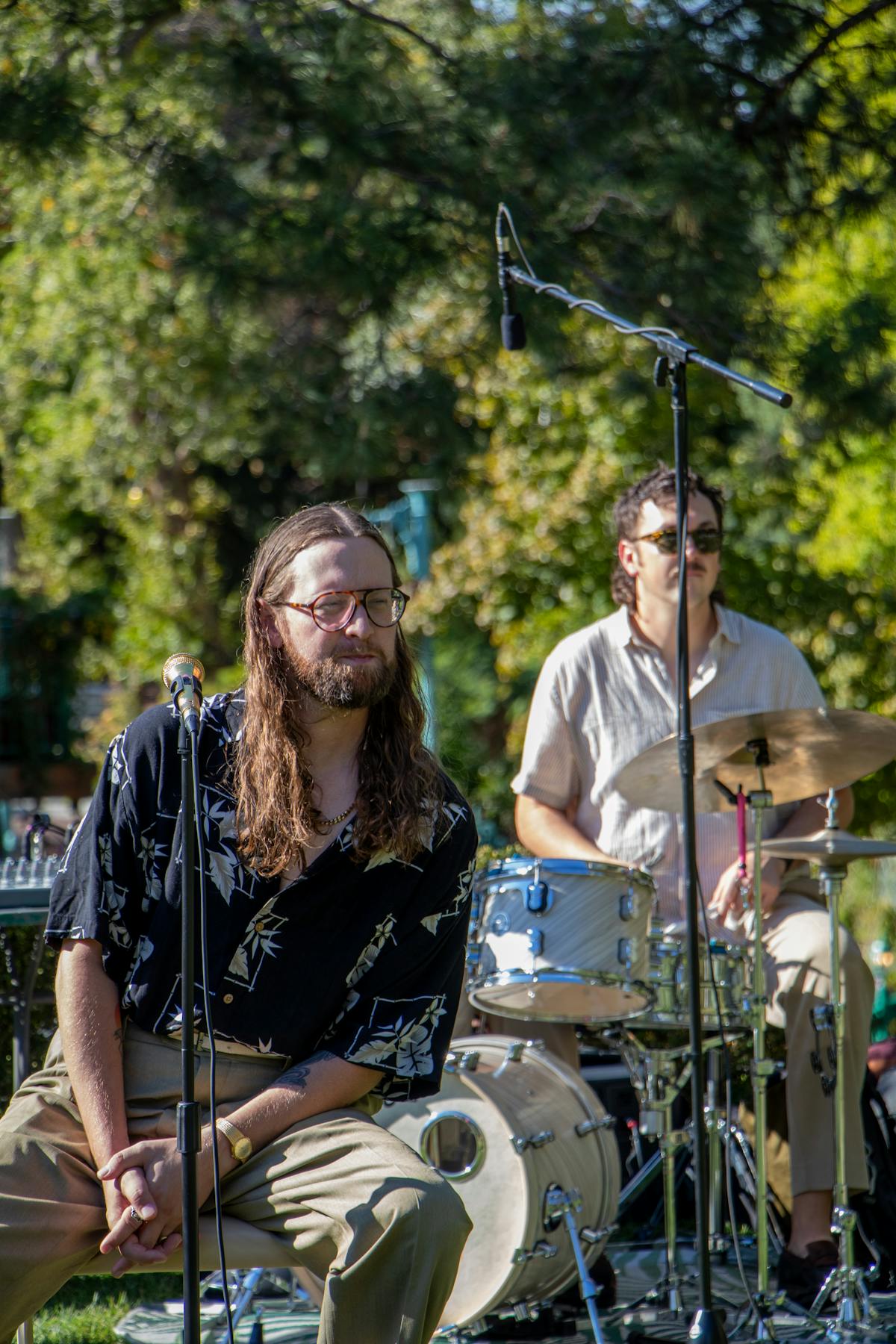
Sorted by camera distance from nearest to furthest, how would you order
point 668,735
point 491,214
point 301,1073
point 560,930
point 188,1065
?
1. point 188,1065
2. point 301,1073
3. point 560,930
4. point 668,735
5. point 491,214

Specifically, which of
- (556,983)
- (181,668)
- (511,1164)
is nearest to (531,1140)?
(511,1164)

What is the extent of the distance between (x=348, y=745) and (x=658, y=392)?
6016mm

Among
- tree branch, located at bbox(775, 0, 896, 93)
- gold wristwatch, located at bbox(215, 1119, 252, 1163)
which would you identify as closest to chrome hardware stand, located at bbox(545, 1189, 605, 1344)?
gold wristwatch, located at bbox(215, 1119, 252, 1163)

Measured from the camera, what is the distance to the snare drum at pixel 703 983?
3662 mm

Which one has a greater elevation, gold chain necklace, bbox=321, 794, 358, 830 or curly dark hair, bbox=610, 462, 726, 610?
curly dark hair, bbox=610, 462, 726, 610

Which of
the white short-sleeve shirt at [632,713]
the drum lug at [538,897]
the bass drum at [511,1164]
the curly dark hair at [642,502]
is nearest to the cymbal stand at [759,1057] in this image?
the bass drum at [511,1164]

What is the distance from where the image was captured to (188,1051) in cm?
218

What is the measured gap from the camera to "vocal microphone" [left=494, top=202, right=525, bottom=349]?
142 inches

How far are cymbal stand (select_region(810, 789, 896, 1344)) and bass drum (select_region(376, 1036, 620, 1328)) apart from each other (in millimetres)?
518

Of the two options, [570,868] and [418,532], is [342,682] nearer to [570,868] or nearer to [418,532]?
[570,868]

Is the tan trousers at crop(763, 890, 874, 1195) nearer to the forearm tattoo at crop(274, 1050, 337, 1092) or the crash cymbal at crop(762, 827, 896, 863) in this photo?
the crash cymbal at crop(762, 827, 896, 863)

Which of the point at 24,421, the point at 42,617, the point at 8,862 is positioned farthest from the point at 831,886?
the point at 24,421

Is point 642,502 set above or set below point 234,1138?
above

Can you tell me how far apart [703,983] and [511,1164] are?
66 cm
